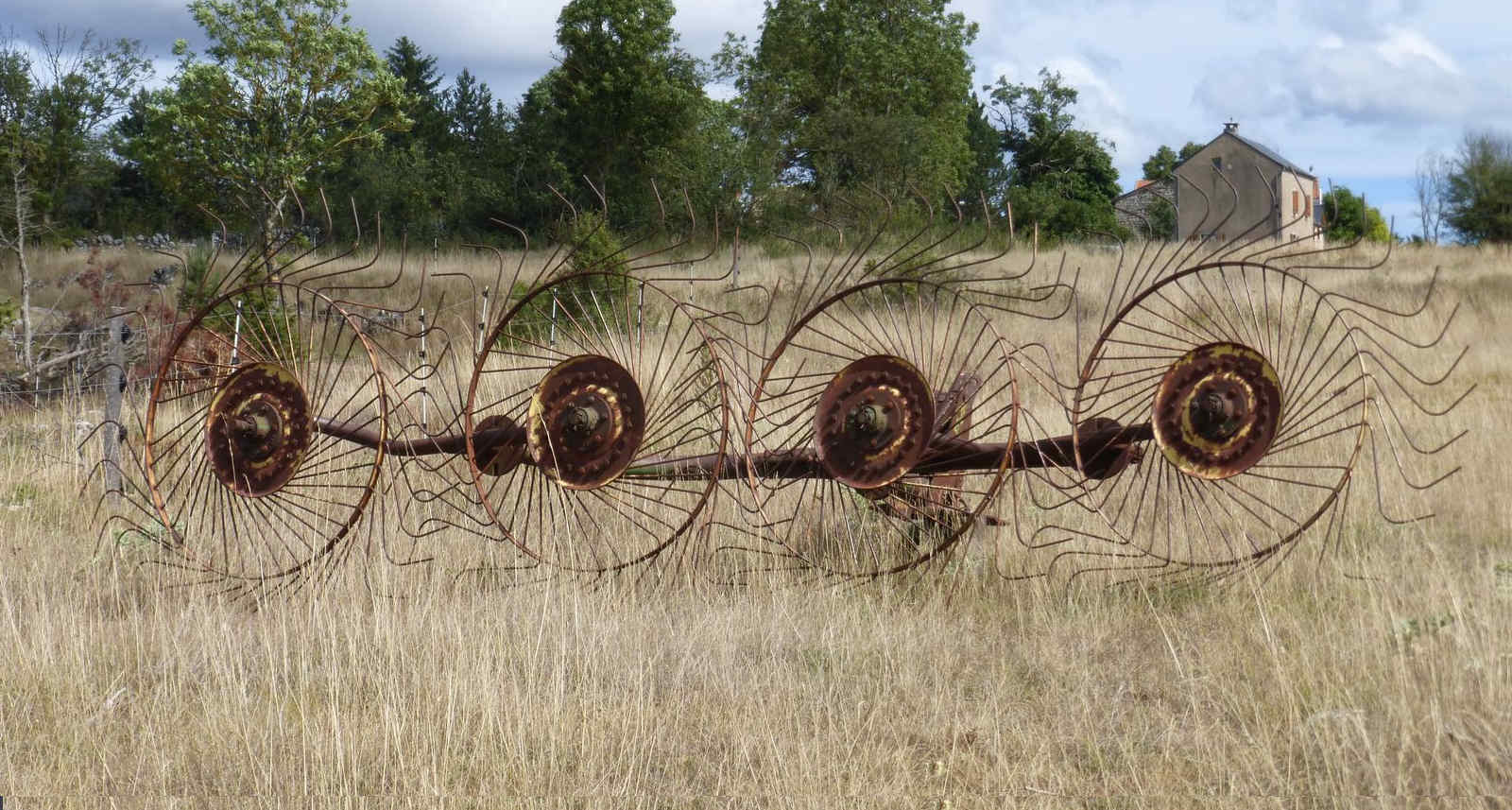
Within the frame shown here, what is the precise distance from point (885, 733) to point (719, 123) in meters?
34.3

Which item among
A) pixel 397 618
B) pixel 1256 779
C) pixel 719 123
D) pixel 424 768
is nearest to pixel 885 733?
pixel 1256 779

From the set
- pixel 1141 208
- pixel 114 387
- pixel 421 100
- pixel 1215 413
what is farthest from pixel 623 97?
pixel 1215 413

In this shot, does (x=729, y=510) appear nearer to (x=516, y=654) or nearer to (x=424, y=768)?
(x=516, y=654)

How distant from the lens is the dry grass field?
3.26 m

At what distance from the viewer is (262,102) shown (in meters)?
32.4

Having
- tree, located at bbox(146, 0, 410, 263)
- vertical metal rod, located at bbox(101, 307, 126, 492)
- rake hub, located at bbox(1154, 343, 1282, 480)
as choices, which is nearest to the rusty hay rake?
rake hub, located at bbox(1154, 343, 1282, 480)

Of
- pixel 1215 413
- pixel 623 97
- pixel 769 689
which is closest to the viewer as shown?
pixel 769 689

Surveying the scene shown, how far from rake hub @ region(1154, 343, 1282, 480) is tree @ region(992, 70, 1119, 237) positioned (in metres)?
42.0

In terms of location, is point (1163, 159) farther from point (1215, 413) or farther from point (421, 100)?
point (1215, 413)

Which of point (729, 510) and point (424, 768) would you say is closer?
point (424, 768)

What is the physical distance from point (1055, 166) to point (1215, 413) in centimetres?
5016

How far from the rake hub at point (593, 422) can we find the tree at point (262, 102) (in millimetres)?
29664

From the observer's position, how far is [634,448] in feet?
15.1

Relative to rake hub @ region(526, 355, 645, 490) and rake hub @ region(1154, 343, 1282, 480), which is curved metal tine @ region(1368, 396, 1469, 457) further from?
rake hub @ region(526, 355, 645, 490)
